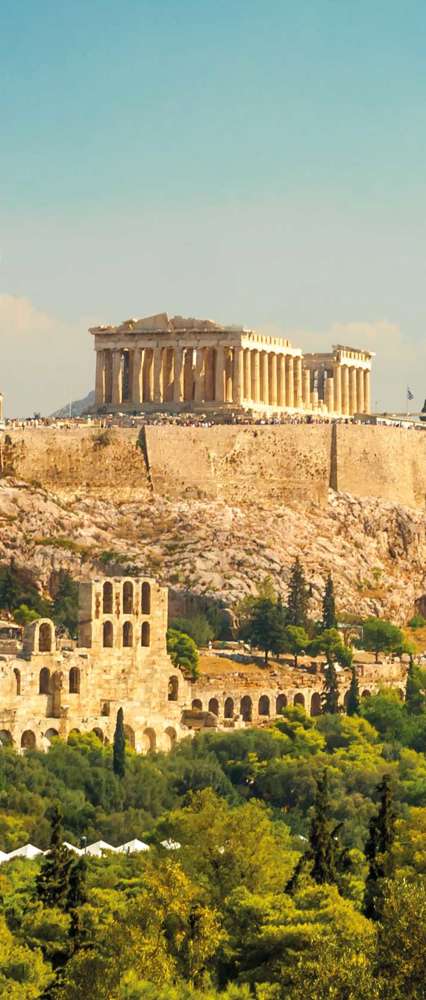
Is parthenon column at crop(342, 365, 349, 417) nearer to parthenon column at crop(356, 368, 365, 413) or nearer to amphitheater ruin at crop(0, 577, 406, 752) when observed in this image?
parthenon column at crop(356, 368, 365, 413)

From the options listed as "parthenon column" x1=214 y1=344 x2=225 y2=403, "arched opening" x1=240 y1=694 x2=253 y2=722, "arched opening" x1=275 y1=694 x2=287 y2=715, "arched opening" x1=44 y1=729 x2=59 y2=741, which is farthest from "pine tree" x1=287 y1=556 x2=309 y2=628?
"arched opening" x1=44 y1=729 x2=59 y2=741

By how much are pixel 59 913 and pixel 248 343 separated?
7638 cm

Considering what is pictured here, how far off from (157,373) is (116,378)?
227 cm

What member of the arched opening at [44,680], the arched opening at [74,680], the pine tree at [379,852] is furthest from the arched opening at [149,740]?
the pine tree at [379,852]

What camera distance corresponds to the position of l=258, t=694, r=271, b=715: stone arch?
426ft

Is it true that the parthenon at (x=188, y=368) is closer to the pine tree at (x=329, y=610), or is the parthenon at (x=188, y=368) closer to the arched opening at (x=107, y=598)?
the pine tree at (x=329, y=610)

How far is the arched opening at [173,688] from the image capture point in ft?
409

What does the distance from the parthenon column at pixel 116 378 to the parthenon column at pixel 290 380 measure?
8.98m

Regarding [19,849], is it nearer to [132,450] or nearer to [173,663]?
[173,663]

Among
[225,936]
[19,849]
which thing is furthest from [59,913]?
[19,849]

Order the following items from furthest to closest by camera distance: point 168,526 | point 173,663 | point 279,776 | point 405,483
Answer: point 405,483
point 168,526
point 173,663
point 279,776

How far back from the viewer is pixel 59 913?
3509 inches

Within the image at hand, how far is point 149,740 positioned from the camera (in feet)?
396

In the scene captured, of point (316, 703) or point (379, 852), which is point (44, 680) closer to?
point (316, 703)
